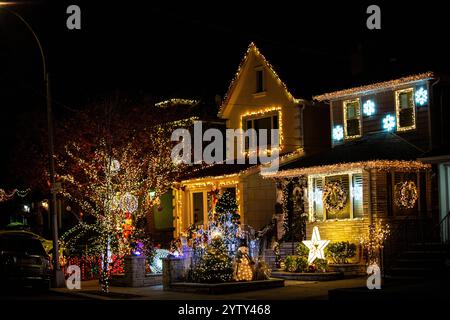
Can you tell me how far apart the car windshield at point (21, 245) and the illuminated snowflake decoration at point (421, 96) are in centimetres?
1335

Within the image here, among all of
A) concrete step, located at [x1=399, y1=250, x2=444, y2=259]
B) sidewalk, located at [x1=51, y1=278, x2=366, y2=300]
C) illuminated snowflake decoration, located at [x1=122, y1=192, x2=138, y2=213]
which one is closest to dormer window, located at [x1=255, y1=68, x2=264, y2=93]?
illuminated snowflake decoration, located at [x1=122, y1=192, x2=138, y2=213]

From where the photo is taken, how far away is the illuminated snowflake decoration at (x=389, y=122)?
25.7m

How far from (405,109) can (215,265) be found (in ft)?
30.5

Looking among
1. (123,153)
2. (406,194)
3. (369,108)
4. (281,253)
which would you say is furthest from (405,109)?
(123,153)

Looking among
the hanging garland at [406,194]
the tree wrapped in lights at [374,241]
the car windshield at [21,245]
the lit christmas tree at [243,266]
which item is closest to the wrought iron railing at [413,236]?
the tree wrapped in lights at [374,241]

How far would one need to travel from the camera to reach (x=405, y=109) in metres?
25.2

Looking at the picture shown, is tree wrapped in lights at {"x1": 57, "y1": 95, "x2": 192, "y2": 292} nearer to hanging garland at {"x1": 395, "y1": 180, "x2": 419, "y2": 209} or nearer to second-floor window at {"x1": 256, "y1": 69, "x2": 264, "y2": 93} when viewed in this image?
second-floor window at {"x1": 256, "y1": 69, "x2": 264, "y2": 93}

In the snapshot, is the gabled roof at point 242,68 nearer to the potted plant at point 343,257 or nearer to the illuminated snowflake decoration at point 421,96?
the illuminated snowflake decoration at point 421,96

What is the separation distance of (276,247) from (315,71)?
32.4 ft

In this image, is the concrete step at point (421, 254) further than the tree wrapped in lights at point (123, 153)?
No

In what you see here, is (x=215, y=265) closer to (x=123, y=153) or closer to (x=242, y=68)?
(x=123, y=153)

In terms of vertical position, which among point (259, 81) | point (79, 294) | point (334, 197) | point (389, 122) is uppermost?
point (259, 81)

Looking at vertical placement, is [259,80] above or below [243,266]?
above

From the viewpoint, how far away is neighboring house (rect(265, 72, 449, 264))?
24.0 metres
